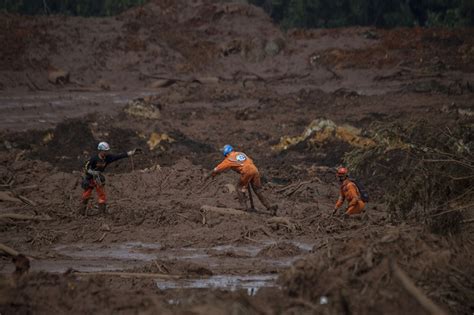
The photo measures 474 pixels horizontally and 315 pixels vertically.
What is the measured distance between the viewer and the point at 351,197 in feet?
57.2

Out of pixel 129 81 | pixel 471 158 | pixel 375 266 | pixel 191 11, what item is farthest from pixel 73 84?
pixel 375 266

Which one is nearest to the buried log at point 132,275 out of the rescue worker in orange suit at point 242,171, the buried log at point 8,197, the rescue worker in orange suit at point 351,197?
the rescue worker in orange suit at point 242,171

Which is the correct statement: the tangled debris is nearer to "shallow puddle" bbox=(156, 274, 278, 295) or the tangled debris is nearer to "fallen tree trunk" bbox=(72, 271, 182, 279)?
"shallow puddle" bbox=(156, 274, 278, 295)

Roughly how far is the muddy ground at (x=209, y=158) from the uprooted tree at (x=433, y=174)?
1.11ft

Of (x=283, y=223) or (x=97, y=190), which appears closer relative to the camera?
(x=283, y=223)

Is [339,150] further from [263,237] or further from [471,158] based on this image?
[471,158]

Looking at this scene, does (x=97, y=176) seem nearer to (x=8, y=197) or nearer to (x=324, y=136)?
(x=8, y=197)

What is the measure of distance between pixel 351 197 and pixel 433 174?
3453mm

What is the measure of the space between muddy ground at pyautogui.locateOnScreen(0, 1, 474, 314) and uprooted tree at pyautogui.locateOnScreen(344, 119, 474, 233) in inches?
13.4

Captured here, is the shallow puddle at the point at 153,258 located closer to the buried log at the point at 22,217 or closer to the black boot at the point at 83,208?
the buried log at the point at 22,217

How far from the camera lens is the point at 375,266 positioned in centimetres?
1001

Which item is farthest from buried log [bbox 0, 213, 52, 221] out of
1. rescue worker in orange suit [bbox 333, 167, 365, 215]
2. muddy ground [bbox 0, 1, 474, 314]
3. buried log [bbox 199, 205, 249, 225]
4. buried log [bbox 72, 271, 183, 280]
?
rescue worker in orange suit [bbox 333, 167, 365, 215]

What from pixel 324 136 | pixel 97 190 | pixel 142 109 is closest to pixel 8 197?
pixel 97 190

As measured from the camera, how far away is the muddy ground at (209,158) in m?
10.2
